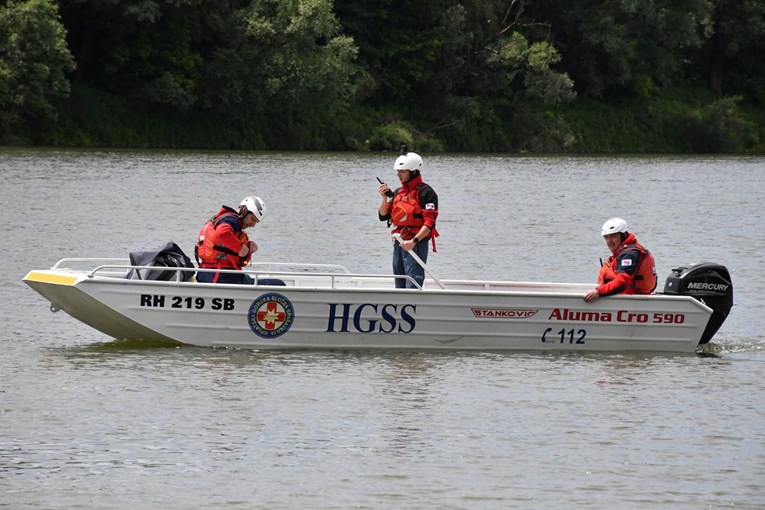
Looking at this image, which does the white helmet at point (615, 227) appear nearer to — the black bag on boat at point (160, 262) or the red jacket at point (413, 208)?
the red jacket at point (413, 208)

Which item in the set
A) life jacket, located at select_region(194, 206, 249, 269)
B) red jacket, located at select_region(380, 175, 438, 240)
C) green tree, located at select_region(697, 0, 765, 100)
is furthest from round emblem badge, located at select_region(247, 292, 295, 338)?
green tree, located at select_region(697, 0, 765, 100)

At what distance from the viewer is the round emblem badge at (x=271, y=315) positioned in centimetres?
1471

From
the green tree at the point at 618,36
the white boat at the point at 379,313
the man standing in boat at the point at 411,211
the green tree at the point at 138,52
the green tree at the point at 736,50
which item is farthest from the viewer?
the green tree at the point at 736,50

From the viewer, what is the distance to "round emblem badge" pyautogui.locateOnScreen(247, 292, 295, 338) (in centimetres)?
1471


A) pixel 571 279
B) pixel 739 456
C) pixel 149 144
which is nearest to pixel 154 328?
pixel 739 456

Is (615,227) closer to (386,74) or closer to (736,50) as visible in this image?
(386,74)

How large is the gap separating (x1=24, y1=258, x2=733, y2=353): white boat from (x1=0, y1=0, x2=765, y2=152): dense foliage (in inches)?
1513

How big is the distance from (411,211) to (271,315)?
1797 millimetres

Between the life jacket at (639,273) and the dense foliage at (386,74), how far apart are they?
39.2 metres

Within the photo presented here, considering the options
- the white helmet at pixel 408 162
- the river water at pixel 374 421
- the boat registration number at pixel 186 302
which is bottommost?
the river water at pixel 374 421

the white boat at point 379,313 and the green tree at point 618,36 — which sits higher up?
the green tree at point 618,36

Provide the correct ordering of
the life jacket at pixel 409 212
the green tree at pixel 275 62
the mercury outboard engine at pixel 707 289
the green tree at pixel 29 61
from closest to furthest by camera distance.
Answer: the life jacket at pixel 409 212, the mercury outboard engine at pixel 707 289, the green tree at pixel 29 61, the green tree at pixel 275 62

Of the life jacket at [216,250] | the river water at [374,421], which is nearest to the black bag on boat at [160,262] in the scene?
the life jacket at [216,250]

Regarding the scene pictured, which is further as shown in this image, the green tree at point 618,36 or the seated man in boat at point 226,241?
the green tree at point 618,36
